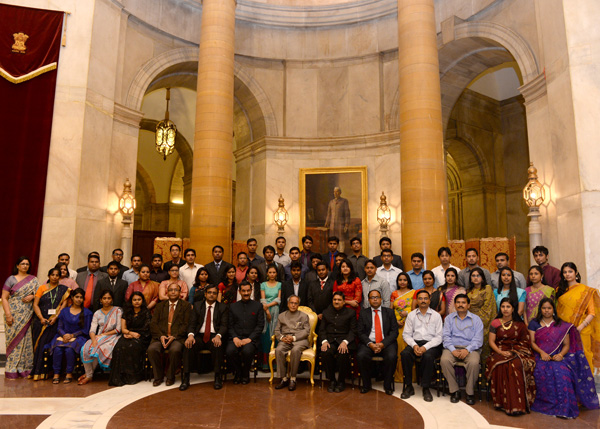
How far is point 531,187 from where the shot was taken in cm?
970

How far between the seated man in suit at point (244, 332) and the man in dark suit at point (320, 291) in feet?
2.69

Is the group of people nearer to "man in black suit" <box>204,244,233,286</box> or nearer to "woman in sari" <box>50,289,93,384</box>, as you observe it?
"woman in sari" <box>50,289,93,384</box>

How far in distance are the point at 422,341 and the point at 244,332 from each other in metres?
2.55

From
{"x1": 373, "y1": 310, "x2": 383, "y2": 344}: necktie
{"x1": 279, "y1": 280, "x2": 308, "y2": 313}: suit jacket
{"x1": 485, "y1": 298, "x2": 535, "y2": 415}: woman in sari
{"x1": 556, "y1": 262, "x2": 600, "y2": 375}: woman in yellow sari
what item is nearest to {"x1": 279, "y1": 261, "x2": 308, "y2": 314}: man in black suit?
{"x1": 279, "y1": 280, "x2": 308, "y2": 313}: suit jacket

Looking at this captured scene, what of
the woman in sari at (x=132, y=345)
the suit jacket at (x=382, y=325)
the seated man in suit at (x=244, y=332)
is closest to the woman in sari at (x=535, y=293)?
the suit jacket at (x=382, y=325)

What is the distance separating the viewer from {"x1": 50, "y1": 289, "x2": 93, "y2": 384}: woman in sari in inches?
275

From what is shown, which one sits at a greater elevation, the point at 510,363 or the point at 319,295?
the point at 319,295

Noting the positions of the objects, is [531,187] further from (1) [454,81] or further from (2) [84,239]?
(2) [84,239]

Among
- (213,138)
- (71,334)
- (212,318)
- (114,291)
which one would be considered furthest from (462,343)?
(213,138)

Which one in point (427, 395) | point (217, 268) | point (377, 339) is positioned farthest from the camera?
point (217, 268)

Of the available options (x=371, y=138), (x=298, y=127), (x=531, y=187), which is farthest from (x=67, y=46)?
(x=531, y=187)

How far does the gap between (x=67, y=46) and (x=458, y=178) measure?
46.7ft

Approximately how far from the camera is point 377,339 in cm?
682

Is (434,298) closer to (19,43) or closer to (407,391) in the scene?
(407,391)
